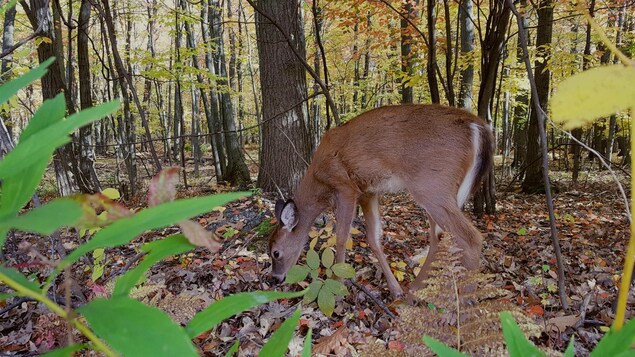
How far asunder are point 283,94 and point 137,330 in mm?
5454

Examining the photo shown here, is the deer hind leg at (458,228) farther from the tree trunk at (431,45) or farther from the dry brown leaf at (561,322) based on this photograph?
the tree trunk at (431,45)

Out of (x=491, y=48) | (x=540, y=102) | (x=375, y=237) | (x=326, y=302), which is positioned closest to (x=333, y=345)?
(x=326, y=302)

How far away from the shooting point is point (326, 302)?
121 inches

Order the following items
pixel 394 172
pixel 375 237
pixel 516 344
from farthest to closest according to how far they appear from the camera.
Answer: pixel 375 237
pixel 394 172
pixel 516 344

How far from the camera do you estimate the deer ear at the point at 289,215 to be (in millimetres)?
3967

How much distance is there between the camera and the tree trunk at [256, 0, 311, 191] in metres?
5.54

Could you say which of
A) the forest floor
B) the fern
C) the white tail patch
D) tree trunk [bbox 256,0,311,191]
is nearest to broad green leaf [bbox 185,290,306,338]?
the fern

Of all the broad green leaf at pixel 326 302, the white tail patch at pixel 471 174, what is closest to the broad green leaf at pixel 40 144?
the broad green leaf at pixel 326 302

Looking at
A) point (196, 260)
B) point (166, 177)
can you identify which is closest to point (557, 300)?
point (196, 260)

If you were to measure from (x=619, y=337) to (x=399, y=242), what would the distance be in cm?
502

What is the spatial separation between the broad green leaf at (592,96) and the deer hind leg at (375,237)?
3.57 m

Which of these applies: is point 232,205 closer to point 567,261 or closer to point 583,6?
point 567,261

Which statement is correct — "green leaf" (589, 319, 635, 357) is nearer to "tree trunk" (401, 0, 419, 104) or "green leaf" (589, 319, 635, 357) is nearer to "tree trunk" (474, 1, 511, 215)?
"tree trunk" (474, 1, 511, 215)

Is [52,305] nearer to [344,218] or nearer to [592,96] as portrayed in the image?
[592,96]
